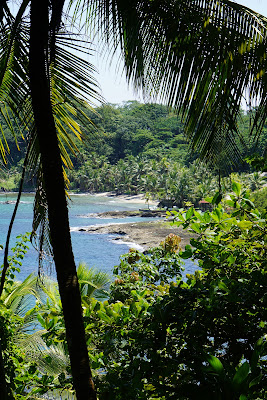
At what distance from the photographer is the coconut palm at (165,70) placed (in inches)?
77.5

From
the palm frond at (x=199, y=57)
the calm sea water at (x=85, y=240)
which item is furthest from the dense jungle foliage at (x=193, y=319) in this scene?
the calm sea water at (x=85, y=240)

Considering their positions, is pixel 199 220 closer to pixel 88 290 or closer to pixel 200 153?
pixel 200 153

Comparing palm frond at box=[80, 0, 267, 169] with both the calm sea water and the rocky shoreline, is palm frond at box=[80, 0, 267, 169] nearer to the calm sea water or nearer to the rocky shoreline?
the calm sea water

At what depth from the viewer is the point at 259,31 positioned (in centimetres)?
195

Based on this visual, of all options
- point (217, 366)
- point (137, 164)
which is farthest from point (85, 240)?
point (137, 164)

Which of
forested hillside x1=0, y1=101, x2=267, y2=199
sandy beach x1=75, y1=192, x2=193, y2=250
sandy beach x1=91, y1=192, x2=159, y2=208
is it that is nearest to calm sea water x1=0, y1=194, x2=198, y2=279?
sandy beach x1=75, y1=192, x2=193, y2=250

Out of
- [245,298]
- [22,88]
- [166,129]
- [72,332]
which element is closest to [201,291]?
[245,298]

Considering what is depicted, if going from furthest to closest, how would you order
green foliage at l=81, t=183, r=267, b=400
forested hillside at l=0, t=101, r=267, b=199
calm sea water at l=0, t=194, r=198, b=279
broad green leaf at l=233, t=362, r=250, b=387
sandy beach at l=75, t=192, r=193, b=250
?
1. forested hillside at l=0, t=101, r=267, b=199
2. sandy beach at l=75, t=192, r=193, b=250
3. calm sea water at l=0, t=194, r=198, b=279
4. green foliage at l=81, t=183, r=267, b=400
5. broad green leaf at l=233, t=362, r=250, b=387

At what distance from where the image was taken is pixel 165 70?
86.9 inches

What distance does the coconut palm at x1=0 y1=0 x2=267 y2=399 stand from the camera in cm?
197

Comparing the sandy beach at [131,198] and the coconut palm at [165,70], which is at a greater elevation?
the coconut palm at [165,70]

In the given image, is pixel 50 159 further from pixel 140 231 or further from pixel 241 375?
pixel 140 231

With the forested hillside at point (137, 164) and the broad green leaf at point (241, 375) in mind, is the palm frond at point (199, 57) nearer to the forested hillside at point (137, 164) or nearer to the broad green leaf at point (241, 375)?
the broad green leaf at point (241, 375)

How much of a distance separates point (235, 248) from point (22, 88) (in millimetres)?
1742
